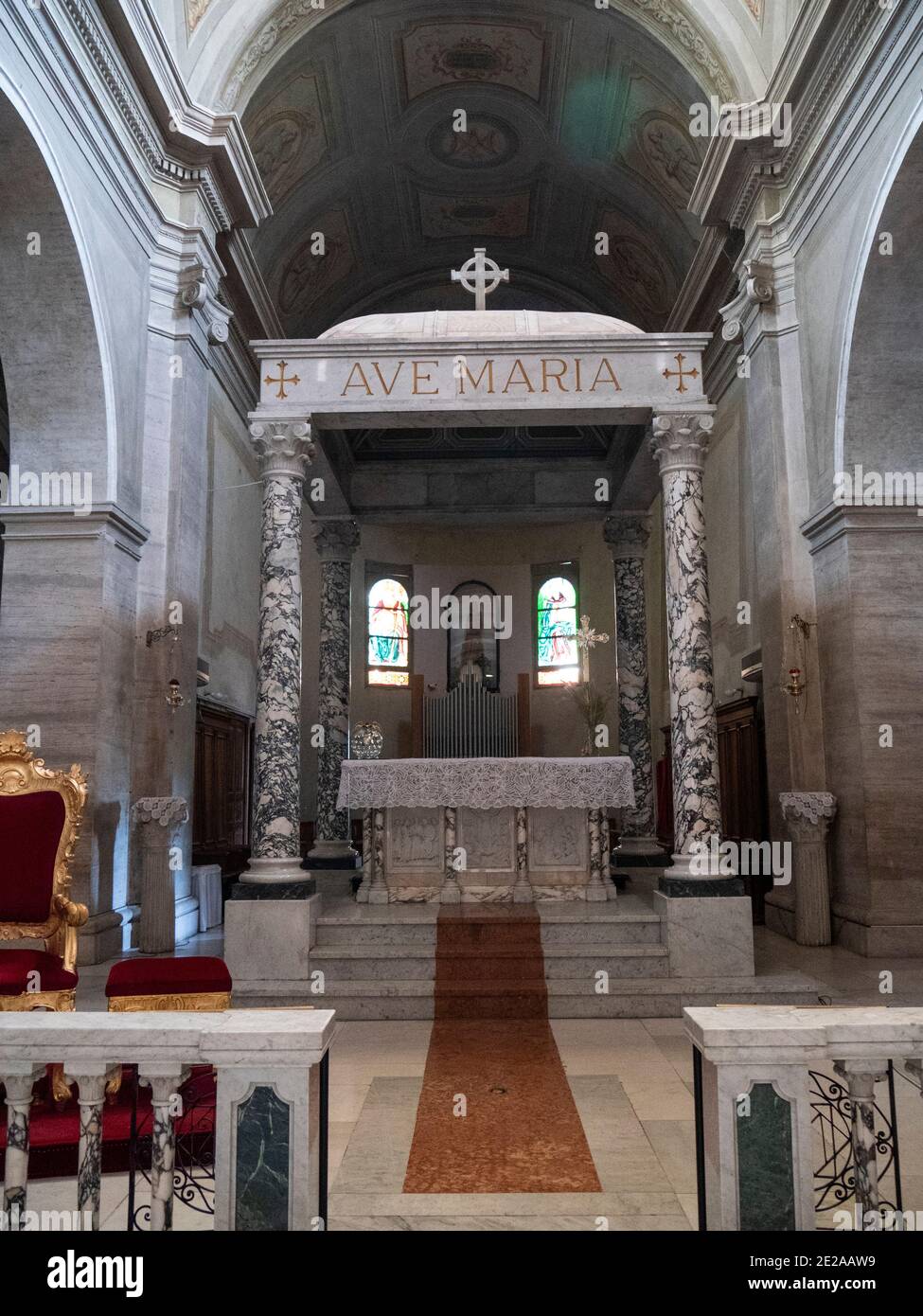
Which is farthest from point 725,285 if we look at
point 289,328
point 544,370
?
point 289,328

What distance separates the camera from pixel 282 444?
298 inches

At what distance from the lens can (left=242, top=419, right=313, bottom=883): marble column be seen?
7340mm

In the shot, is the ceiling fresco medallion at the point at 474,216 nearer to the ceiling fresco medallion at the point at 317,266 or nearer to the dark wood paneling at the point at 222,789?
the ceiling fresco medallion at the point at 317,266

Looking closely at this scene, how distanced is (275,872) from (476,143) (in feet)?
32.5

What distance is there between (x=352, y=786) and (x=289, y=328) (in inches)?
330

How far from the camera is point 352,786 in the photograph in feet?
25.7

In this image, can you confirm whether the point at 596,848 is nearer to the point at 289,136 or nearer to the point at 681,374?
the point at 681,374

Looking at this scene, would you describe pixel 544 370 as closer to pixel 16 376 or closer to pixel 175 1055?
pixel 16 376

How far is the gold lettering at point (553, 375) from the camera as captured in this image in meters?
7.44

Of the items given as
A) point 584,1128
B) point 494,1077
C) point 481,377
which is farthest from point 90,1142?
point 481,377

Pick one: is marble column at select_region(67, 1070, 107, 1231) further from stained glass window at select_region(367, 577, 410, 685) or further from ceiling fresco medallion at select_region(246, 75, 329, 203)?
stained glass window at select_region(367, 577, 410, 685)

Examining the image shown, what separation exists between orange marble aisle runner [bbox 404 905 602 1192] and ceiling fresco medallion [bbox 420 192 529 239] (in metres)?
10.1

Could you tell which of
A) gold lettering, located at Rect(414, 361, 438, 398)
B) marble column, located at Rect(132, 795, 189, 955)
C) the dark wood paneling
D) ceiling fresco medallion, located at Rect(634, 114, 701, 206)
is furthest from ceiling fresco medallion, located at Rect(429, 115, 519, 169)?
marble column, located at Rect(132, 795, 189, 955)

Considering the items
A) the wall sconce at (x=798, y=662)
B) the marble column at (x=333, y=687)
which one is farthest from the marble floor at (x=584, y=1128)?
the marble column at (x=333, y=687)
